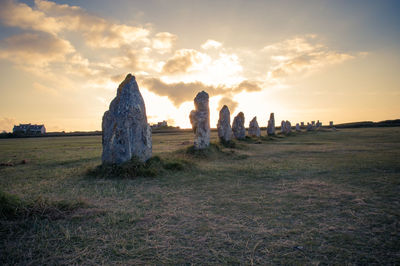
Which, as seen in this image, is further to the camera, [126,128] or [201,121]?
[201,121]

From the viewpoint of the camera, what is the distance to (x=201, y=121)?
1364 cm

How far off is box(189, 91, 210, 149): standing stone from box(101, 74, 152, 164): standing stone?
15.4 ft

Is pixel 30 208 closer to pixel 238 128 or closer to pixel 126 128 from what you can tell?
pixel 126 128

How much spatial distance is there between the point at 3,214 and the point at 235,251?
12.3 ft

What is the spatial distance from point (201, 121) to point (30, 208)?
413 inches

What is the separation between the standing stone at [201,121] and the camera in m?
13.2

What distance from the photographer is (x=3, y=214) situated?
354 centimetres

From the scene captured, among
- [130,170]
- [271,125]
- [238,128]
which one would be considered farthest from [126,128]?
[271,125]

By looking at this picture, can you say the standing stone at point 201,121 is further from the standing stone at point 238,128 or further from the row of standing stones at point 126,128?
the standing stone at point 238,128

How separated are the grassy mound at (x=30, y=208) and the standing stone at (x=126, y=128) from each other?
3.76 meters

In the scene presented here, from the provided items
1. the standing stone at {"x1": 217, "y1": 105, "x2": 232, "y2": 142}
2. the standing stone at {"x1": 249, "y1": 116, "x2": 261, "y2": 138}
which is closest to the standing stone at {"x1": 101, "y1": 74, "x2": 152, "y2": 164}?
the standing stone at {"x1": 217, "y1": 105, "x2": 232, "y2": 142}

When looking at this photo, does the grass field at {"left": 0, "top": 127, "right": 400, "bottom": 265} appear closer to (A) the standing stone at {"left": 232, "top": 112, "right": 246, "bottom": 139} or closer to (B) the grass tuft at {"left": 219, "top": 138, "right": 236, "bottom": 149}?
(B) the grass tuft at {"left": 219, "top": 138, "right": 236, "bottom": 149}

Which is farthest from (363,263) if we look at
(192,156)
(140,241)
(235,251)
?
(192,156)

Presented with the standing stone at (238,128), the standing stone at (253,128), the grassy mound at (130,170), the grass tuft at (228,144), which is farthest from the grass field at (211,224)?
the standing stone at (253,128)
